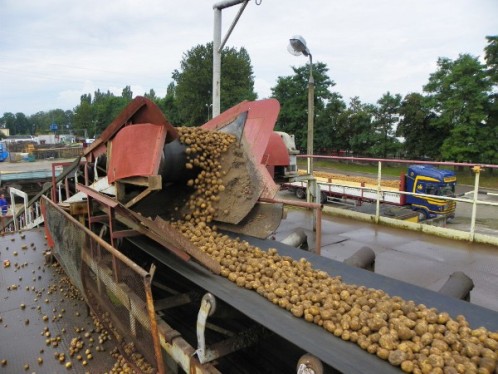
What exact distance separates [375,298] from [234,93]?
37260mm

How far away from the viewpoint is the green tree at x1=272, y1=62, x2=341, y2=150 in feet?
114

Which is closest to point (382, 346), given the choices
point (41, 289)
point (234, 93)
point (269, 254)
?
point (269, 254)

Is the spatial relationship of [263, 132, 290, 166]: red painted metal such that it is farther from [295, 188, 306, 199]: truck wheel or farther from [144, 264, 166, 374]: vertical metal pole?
[295, 188, 306, 199]: truck wheel

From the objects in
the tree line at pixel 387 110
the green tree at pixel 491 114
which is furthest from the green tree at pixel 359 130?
the green tree at pixel 491 114

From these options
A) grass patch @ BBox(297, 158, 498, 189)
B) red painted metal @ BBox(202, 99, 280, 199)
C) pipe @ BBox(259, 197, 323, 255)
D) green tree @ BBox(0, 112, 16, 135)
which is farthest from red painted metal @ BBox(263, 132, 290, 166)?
green tree @ BBox(0, 112, 16, 135)

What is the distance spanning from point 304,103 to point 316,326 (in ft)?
114

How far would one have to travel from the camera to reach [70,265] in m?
4.62

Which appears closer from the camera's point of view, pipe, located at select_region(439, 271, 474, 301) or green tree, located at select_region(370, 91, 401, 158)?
pipe, located at select_region(439, 271, 474, 301)

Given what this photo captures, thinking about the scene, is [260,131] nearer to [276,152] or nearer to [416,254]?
[276,152]

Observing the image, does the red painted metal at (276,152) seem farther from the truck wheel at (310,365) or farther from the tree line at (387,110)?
the tree line at (387,110)

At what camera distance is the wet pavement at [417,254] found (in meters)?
4.40

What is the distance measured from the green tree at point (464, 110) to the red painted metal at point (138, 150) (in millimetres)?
28159

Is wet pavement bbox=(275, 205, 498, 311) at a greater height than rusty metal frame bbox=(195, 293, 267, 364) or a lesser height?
lesser

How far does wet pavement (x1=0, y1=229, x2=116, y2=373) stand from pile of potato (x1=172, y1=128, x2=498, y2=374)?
1.54 metres
